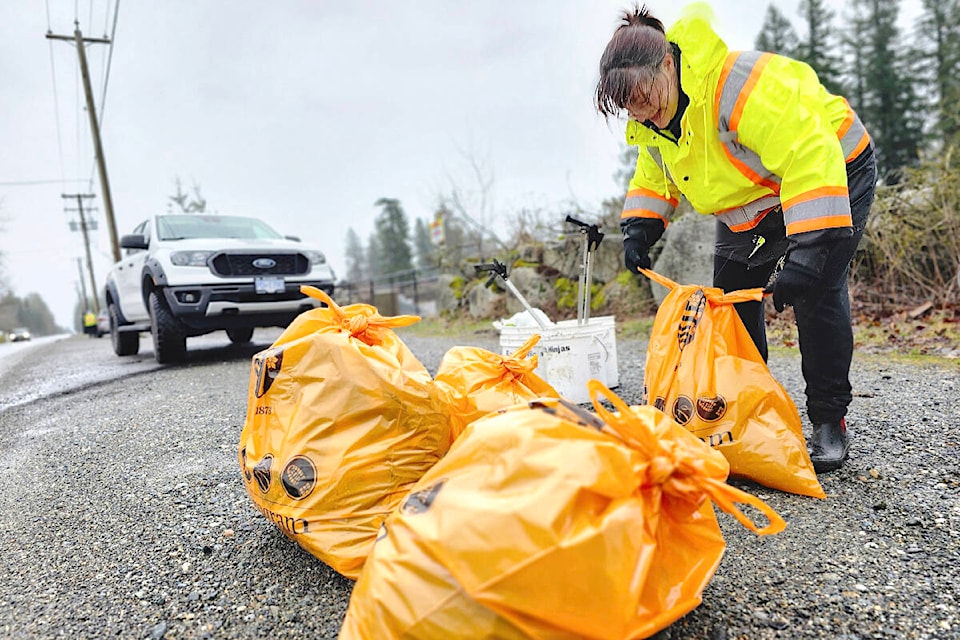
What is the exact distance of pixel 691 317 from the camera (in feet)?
6.14

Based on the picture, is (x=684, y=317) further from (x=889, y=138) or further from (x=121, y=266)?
(x=889, y=138)

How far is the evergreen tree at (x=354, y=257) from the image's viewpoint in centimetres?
5394

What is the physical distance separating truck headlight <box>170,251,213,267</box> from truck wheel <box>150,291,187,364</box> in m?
0.41

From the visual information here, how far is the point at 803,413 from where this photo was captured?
2.54 meters

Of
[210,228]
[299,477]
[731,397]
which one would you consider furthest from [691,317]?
[210,228]

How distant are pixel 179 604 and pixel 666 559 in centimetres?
114

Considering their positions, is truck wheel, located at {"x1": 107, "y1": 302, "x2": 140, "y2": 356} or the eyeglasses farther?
truck wheel, located at {"x1": 107, "y1": 302, "x2": 140, "y2": 356}

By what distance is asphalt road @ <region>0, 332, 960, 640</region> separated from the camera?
119 centimetres

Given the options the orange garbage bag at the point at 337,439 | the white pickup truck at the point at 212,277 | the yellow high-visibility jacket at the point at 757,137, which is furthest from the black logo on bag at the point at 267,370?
the white pickup truck at the point at 212,277

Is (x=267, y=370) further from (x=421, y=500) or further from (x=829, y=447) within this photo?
(x=829, y=447)

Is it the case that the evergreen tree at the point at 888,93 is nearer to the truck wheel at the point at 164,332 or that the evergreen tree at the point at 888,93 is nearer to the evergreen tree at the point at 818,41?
the evergreen tree at the point at 818,41

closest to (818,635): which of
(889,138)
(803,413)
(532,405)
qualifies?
(532,405)

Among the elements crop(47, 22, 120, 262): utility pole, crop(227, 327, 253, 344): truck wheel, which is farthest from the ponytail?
→ crop(47, 22, 120, 262): utility pole

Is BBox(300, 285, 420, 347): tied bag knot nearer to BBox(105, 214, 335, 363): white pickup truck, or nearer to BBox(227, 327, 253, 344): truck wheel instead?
BBox(105, 214, 335, 363): white pickup truck
